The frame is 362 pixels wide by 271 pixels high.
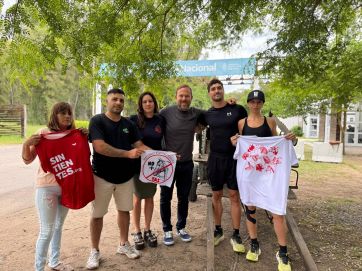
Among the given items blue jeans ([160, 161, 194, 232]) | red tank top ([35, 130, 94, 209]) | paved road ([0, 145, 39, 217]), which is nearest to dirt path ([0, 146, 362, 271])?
paved road ([0, 145, 39, 217])

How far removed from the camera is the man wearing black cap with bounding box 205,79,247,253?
4.36 m

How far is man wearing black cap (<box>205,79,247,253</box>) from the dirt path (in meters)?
0.67

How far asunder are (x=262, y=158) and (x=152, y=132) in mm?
1501

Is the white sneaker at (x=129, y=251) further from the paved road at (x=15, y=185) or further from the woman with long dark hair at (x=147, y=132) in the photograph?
the paved road at (x=15, y=185)

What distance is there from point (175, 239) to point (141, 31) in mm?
3590

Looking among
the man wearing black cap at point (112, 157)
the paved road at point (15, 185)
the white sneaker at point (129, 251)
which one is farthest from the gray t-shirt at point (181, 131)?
the paved road at point (15, 185)

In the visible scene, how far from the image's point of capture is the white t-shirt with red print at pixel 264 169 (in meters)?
4.01

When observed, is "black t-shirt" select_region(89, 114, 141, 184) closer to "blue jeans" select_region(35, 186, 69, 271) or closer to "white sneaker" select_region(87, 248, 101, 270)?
"blue jeans" select_region(35, 186, 69, 271)

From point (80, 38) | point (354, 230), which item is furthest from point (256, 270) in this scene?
point (80, 38)

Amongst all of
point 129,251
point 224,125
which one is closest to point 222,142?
point 224,125

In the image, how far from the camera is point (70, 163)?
3.62 metres

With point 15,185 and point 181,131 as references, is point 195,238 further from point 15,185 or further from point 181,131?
point 15,185

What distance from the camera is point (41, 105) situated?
50.8 m

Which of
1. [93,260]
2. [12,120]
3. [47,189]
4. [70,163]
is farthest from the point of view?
[12,120]
